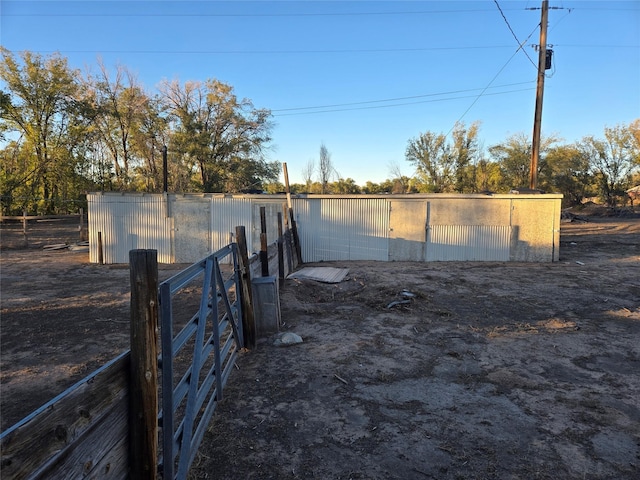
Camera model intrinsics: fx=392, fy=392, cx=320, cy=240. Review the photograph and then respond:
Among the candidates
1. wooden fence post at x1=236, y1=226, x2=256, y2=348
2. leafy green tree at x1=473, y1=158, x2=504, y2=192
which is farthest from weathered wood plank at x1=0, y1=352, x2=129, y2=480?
leafy green tree at x1=473, y1=158, x2=504, y2=192

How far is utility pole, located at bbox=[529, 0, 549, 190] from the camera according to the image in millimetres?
14602

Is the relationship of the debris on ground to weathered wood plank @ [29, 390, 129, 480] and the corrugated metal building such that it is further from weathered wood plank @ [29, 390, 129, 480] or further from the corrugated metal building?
the corrugated metal building

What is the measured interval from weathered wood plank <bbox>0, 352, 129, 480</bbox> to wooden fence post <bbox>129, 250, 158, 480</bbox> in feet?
0.24

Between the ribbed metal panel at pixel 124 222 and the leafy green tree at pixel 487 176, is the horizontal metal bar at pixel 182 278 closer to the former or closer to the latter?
the ribbed metal panel at pixel 124 222

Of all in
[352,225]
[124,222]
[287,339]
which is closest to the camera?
[287,339]

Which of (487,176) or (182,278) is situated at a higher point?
(487,176)

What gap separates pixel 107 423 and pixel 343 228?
39.7 feet

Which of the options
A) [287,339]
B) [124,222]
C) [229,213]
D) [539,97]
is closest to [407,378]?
[287,339]

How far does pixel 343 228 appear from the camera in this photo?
1345 centimetres

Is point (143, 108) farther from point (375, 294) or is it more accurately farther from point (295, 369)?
point (295, 369)

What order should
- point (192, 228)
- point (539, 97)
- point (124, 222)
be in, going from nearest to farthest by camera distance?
1. point (124, 222)
2. point (192, 228)
3. point (539, 97)

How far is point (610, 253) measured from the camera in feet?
45.4

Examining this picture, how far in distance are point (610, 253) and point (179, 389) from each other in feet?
52.4

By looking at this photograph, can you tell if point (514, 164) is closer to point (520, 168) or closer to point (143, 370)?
point (520, 168)
